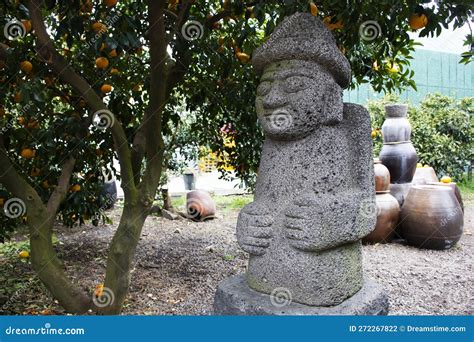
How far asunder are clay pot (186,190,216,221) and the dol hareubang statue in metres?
4.88

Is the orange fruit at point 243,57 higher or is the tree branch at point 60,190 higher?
the orange fruit at point 243,57

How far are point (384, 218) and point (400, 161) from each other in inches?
41.1

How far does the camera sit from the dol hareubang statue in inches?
80.2

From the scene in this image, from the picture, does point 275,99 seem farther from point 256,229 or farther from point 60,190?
point 60,190

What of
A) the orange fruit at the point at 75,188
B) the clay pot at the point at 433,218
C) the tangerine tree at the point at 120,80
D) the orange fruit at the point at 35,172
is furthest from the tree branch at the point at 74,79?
the clay pot at the point at 433,218

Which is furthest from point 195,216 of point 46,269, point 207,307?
point 46,269

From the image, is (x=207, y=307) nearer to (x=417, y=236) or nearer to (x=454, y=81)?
(x=417, y=236)

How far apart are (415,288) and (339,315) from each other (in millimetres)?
2518

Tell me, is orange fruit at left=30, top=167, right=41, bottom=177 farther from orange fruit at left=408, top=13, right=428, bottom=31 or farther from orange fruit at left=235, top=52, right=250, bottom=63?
orange fruit at left=408, top=13, right=428, bottom=31

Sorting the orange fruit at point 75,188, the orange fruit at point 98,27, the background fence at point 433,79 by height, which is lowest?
the orange fruit at point 75,188

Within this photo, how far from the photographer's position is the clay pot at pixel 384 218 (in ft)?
17.8

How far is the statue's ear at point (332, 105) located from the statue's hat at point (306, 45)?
9 cm

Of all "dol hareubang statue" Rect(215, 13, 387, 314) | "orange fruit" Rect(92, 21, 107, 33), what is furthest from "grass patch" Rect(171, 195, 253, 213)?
"dol hareubang statue" Rect(215, 13, 387, 314)

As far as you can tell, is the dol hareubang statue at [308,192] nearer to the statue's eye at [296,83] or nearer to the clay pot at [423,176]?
the statue's eye at [296,83]
